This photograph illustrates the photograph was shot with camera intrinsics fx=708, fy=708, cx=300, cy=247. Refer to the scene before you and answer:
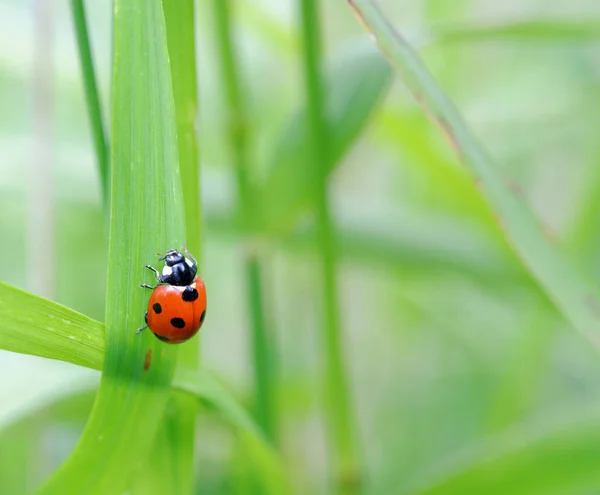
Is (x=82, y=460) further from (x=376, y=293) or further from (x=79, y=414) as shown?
(x=376, y=293)

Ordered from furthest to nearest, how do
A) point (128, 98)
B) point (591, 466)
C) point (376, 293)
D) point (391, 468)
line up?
point (376, 293) → point (391, 468) → point (591, 466) → point (128, 98)

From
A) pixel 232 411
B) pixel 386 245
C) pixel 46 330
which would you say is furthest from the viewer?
pixel 386 245

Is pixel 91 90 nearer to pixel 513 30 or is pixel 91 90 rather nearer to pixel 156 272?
pixel 156 272

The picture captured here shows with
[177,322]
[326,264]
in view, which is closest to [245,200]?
[326,264]

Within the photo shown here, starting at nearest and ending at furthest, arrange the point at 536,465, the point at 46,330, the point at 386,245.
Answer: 1. the point at 46,330
2. the point at 536,465
3. the point at 386,245

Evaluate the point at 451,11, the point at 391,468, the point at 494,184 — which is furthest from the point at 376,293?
the point at 494,184

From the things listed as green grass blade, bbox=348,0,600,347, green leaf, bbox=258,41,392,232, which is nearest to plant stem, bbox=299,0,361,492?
green leaf, bbox=258,41,392,232

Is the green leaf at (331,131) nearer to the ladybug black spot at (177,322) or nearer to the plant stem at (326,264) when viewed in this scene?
the plant stem at (326,264)

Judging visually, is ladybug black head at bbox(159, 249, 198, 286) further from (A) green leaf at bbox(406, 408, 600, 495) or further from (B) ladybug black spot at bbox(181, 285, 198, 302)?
(A) green leaf at bbox(406, 408, 600, 495)
